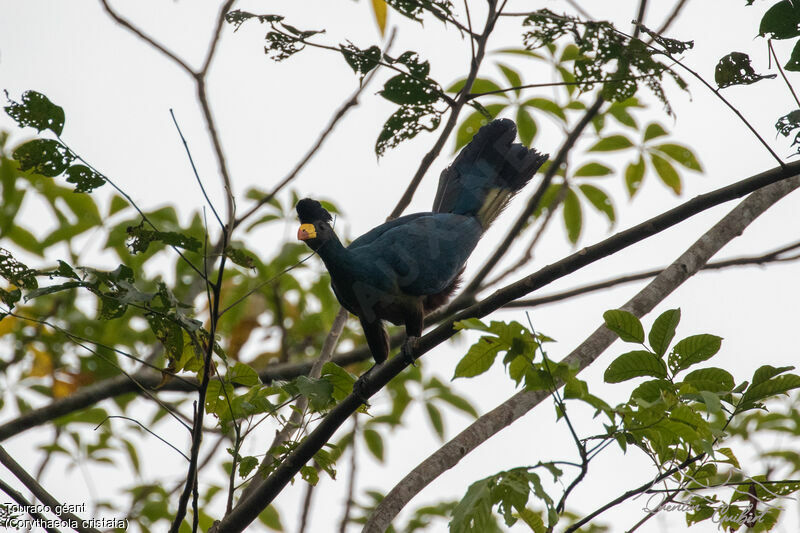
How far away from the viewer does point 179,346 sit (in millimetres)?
2311

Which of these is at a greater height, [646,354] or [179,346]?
[179,346]

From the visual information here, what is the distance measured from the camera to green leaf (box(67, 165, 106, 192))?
89.6 inches

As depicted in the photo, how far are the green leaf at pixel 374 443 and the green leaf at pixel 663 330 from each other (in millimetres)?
3413

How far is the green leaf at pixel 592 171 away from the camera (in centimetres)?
446

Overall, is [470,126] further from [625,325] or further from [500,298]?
[625,325]

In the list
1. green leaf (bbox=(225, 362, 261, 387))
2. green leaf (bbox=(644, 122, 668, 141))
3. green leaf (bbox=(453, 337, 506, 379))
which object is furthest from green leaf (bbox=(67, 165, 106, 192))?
green leaf (bbox=(644, 122, 668, 141))

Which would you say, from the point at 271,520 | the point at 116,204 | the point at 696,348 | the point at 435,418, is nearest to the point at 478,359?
the point at 696,348

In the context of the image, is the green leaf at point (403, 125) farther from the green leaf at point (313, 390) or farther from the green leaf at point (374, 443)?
the green leaf at point (374, 443)

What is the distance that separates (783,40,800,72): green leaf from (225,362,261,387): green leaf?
174 cm

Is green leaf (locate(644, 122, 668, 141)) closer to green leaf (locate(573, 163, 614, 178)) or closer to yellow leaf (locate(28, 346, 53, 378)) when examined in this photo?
green leaf (locate(573, 163, 614, 178))

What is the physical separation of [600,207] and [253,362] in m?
2.40

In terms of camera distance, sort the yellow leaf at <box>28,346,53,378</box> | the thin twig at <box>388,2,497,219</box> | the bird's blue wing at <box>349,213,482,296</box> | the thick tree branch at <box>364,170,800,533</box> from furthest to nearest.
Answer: the yellow leaf at <box>28,346,53,378</box>
the bird's blue wing at <box>349,213,482,296</box>
the thin twig at <box>388,2,497,219</box>
the thick tree branch at <box>364,170,800,533</box>

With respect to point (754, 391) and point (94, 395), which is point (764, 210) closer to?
point (754, 391)

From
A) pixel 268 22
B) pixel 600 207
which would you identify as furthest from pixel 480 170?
pixel 268 22
